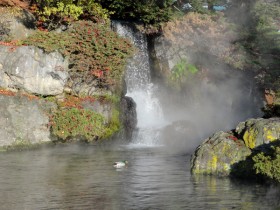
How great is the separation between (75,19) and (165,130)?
28.9ft

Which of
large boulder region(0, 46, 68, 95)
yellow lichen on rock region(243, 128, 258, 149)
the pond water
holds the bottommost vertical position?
the pond water

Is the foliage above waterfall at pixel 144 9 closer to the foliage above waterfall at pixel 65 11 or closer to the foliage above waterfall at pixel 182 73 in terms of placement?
the foliage above waterfall at pixel 65 11

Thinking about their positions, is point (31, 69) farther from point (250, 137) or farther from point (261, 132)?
point (261, 132)

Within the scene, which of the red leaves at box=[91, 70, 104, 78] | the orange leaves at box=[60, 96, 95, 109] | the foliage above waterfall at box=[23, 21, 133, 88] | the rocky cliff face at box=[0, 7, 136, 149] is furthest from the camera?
the red leaves at box=[91, 70, 104, 78]

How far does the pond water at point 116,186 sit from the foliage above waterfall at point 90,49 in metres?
7.16

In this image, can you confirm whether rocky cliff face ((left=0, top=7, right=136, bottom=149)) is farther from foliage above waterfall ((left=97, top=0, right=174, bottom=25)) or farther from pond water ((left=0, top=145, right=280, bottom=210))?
foliage above waterfall ((left=97, top=0, right=174, bottom=25))

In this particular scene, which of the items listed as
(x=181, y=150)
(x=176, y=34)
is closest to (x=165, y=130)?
(x=181, y=150)

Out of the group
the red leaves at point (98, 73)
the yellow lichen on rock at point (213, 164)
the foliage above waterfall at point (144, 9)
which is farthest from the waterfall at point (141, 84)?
the yellow lichen on rock at point (213, 164)

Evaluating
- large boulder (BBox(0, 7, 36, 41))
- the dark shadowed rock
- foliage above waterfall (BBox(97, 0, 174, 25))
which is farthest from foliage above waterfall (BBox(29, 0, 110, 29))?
the dark shadowed rock

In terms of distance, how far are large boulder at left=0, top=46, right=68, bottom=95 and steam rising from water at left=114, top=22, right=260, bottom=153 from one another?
673cm

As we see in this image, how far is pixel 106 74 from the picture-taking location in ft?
97.7

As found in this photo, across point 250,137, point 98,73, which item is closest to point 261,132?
point 250,137

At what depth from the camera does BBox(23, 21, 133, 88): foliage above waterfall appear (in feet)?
94.2

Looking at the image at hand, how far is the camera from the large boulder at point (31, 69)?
2778cm
